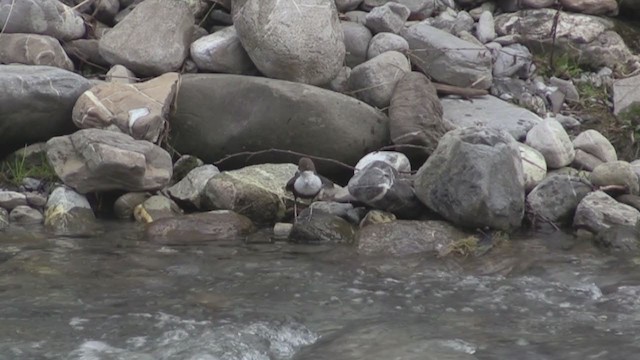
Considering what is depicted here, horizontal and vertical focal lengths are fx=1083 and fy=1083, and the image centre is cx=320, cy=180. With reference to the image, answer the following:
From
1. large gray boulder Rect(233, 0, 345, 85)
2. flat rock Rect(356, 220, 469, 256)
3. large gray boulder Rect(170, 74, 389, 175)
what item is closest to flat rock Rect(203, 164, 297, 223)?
large gray boulder Rect(170, 74, 389, 175)

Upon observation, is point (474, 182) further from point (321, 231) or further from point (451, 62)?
point (451, 62)

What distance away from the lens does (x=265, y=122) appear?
759cm

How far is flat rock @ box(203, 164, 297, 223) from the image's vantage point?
273 inches

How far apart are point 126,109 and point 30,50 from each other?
3.48 ft

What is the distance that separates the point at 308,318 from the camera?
5.00 meters

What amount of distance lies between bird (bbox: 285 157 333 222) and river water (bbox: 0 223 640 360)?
1.88 ft

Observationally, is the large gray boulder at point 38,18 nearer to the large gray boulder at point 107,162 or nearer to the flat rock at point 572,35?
the large gray boulder at point 107,162

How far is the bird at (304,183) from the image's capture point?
270 inches

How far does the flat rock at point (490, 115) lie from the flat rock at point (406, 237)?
60.7 inches

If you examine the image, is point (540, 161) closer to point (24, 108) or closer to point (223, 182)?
point (223, 182)

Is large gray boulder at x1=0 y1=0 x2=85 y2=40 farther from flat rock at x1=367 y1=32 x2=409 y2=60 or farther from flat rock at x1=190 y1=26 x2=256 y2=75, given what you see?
flat rock at x1=367 y1=32 x2=409 y2=60

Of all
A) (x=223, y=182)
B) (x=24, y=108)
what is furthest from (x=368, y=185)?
(x=24, y=108)

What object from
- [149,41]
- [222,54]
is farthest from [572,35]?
[149,41]

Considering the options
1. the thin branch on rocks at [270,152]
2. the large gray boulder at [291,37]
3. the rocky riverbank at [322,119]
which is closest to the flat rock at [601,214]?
the rocky riverbank at [322,119]
